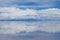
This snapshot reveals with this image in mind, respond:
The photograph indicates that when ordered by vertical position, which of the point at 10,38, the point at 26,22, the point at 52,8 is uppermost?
the point at 52,8

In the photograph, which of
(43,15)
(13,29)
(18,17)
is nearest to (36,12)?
(43,15)

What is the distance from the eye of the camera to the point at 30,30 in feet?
5.94

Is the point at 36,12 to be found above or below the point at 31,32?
above

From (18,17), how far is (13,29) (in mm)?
142

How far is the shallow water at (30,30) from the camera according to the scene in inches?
70.6

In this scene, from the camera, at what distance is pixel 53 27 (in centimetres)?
182

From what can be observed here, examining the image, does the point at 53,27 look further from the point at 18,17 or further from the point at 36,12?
the point at 18,17

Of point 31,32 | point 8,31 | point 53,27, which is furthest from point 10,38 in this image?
point 53,27

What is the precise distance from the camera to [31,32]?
1.82m

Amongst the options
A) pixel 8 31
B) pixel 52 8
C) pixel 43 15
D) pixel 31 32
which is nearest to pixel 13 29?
pixel 8 31

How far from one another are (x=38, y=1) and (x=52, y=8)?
0.56 feet

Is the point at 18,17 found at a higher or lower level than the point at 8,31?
higher

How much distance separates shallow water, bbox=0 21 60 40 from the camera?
1793 mm

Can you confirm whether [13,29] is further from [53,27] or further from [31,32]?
[53,27]
